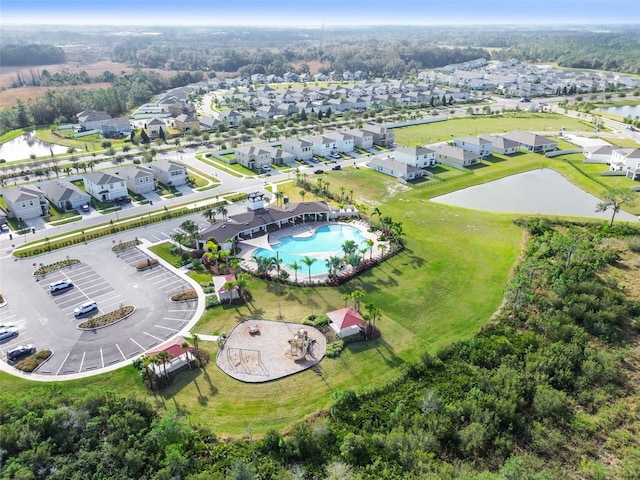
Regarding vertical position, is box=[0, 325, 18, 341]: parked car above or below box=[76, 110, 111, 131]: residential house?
below

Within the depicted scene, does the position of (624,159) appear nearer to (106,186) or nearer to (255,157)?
(255,157)

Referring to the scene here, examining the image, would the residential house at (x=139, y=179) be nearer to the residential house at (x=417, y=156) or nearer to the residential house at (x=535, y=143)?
the residential house at (x=417, y=156)

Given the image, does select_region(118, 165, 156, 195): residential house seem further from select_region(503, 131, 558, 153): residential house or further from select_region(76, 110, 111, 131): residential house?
select_region(503, 131, 558, 153): residential house

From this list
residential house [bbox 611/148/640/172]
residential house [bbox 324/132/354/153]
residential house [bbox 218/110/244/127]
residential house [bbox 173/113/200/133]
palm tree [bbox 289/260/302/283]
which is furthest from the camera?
residential house [bbox 218/110/244/127]

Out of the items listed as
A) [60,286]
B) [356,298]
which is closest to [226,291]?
[356,298]

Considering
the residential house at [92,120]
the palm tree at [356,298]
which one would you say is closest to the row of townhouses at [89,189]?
the residential house at [92,120]

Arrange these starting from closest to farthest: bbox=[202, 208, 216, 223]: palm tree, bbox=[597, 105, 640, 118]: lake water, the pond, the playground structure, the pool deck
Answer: the playground structure, the pool deck, bbox=[202, 208, 216, 223]: palm tree, the pond, bbox=[597, 105, 640, 118]: lake water

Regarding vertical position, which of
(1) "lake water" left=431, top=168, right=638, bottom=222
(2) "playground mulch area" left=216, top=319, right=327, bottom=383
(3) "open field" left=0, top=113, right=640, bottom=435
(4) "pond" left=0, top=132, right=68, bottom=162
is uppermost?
(4) "pond" left=0, top=132, right=68, bottom=162

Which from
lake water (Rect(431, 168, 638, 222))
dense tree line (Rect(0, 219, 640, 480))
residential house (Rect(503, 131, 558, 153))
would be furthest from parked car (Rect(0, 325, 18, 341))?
residential house (Rect(503, 131, 558, 153))
